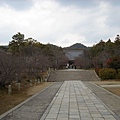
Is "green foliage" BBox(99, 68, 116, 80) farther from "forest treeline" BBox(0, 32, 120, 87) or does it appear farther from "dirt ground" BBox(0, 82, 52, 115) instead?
"dirt ground" BBox(0, 82, 52, 115)

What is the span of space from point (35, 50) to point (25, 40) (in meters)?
6.23

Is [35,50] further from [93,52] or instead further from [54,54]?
[93,52]

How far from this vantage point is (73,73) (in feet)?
162

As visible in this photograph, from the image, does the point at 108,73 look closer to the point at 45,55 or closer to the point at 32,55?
the point at 32,55

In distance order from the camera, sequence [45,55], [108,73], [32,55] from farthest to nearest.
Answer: [45,55], [32,55], [108,73]

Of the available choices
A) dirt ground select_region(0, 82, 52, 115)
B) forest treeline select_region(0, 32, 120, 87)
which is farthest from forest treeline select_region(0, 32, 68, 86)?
dirt ground select_region(0, 82, 52, 115)

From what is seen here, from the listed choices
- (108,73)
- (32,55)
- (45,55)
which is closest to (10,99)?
(108,73)

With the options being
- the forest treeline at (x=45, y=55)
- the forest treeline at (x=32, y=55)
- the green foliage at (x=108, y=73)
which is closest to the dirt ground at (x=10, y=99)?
the forest treeline at (x=32, y=55)

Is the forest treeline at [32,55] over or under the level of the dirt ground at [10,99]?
over

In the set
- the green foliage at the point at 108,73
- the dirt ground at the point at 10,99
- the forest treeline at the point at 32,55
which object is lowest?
the dirt ground at the point at 10,99

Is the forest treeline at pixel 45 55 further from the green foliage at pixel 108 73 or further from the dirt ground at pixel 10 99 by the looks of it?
the dirt ground at pixel 10 99

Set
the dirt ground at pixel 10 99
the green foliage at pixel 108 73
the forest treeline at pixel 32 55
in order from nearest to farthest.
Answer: the dirt ground at pixel 10 99 → the forest treeline at pixel 32 55 → the green foliage at pixel 108 73

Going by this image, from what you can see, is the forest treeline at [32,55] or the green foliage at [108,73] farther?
the green foliage at [108,73]

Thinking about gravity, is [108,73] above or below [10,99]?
above
